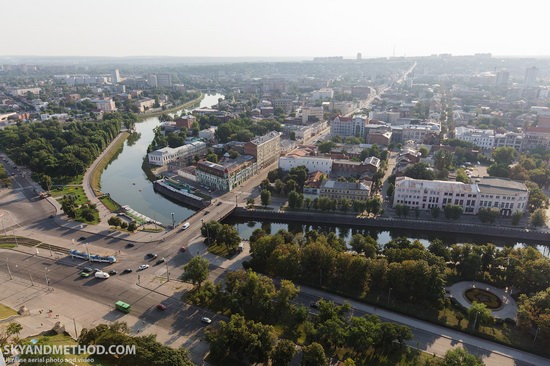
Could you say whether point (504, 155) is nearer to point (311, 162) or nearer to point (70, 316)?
point (311, 162)

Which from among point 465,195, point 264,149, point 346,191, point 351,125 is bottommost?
point 346,191

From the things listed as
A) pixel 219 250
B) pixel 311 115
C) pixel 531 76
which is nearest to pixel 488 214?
pixel 219 250

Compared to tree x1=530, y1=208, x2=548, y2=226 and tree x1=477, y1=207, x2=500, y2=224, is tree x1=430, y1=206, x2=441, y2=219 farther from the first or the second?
tree x1=530, y1=208, x2=548, y2=226

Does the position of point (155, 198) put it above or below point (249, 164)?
below

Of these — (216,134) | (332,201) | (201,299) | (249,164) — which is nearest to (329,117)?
(216,134)

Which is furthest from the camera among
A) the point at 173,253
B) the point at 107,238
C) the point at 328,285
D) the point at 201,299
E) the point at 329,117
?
the point at 329,117

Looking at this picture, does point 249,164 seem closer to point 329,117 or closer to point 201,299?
point 201,299
